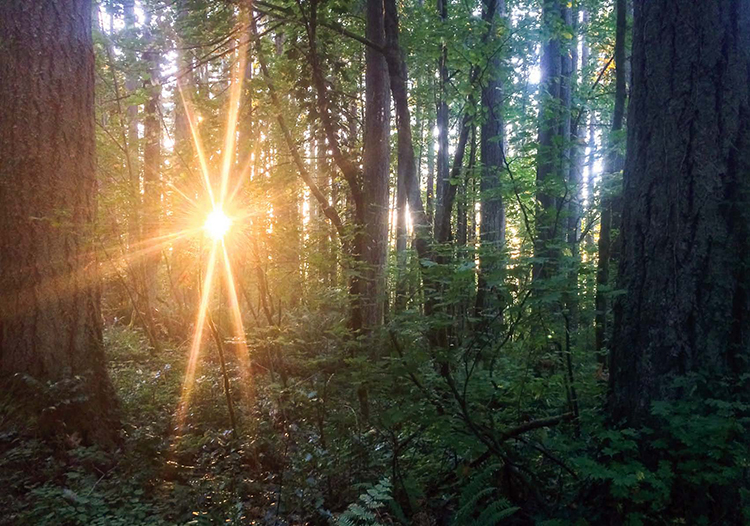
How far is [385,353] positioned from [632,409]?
79.5 inches

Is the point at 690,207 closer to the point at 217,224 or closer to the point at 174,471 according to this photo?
the point at 174,471

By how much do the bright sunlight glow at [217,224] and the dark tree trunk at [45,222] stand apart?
140 centimetres

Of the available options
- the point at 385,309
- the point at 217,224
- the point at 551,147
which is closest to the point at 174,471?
the point at 385,309

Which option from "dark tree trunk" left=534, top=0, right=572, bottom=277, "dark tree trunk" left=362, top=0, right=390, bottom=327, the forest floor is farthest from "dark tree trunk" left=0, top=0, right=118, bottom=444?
"dark tree trunk" left=534, top=0, right=572, bottom=277

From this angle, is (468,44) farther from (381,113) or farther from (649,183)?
(649,183)

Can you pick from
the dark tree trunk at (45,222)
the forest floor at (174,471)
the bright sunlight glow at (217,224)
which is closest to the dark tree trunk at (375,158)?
the bright sunlight glow at (217,224)

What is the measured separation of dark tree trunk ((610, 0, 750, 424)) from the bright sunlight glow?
4633mm

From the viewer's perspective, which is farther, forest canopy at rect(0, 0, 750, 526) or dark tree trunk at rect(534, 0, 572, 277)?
dark tree trunk at rect(534, 0, 572, 277)

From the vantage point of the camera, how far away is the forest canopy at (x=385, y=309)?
2.78 meters

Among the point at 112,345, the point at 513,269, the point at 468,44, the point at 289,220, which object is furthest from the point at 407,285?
the point at 112,345

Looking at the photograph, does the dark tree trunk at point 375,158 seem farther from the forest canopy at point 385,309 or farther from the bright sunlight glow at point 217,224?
the bright sunlight glow at point 217,224

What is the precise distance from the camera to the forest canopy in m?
2.78

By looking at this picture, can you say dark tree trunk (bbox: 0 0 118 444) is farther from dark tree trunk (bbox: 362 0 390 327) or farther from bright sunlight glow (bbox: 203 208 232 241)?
dark tree trunk (bbox: 362 0 390 327)

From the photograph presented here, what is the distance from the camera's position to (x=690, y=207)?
2.81m
